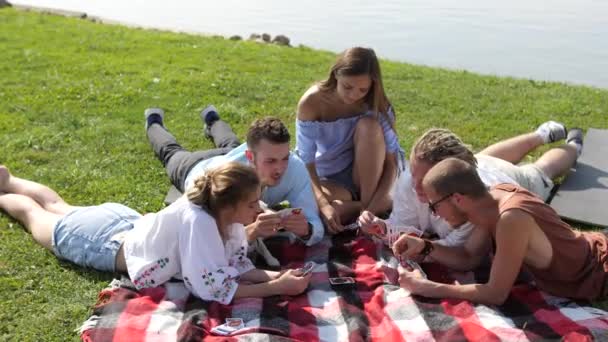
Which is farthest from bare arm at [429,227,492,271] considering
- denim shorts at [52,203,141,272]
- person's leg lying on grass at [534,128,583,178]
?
denim shorts at [52,203,141,272]

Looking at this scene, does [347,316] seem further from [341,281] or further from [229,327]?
[229,327]

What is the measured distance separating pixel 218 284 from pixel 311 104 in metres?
1.93

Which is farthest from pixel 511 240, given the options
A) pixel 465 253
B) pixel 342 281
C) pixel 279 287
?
pixel 279 287

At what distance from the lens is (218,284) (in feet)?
12.0

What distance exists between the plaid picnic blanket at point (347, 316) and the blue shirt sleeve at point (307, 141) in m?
1.38

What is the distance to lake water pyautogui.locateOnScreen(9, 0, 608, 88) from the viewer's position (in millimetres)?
11016

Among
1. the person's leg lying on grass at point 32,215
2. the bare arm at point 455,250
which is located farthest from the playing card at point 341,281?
the person's leg lying on grass at point 32,215

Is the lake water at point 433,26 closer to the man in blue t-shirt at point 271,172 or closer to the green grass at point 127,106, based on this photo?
the green grass at point 127,106

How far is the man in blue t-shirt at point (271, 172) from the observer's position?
13.9 ft

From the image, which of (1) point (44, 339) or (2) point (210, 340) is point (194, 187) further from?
(1) point (44, 339)

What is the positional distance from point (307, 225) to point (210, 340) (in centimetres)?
128

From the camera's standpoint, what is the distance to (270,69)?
30.4 ft

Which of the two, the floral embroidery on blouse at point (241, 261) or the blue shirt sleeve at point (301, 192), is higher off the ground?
the blue shirt sleeve at point (301, 192)

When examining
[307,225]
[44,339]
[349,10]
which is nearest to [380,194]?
[307,225]
